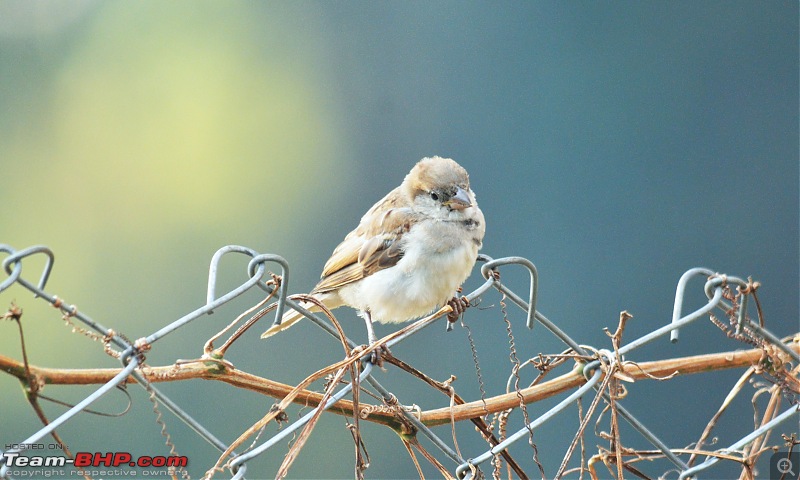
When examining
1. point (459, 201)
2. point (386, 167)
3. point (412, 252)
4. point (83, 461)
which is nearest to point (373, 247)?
point (412, 252)

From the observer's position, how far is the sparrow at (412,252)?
1984 mm

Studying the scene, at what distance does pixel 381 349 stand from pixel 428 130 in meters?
2.97

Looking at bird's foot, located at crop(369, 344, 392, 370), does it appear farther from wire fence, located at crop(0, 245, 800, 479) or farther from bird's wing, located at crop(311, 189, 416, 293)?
bird's wing, located at crop(311, 189, 416, 293)

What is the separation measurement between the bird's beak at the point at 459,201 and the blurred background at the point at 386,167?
1435 mm

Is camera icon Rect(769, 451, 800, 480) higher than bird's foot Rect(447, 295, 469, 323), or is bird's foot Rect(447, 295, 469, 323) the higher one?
bird's foot Rect(447, 295, 469, 323)

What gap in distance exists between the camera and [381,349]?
1397mm

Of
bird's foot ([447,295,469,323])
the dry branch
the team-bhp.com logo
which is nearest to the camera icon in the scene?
the dry branch

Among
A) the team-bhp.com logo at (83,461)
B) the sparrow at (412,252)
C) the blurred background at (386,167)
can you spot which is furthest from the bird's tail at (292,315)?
the blurred background at (386,167)

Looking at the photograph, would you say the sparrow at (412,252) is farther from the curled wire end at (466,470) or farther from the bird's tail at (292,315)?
the curled wire end at (466,470)

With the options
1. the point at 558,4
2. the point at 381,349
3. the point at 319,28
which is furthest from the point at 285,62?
the point at 381,349

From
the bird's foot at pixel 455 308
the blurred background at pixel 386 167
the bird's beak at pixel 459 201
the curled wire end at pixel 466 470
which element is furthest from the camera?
the blurred background at pixel 386 167

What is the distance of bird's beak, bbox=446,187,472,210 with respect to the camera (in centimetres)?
207

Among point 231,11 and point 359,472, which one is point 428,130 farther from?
point 359,472

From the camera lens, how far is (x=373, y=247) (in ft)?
7.09
